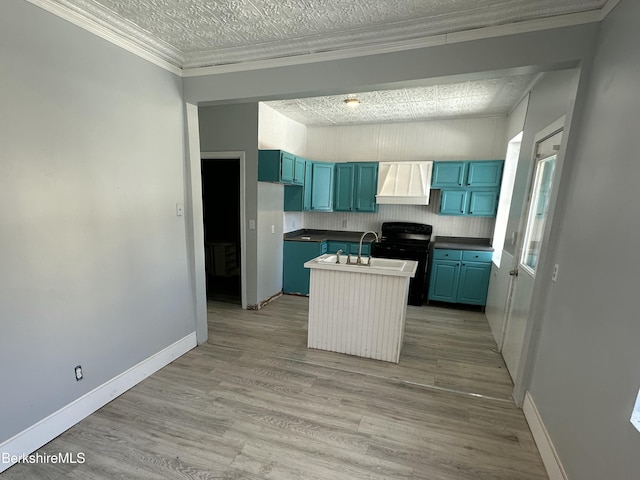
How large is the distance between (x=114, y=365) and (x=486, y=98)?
4.60 meters

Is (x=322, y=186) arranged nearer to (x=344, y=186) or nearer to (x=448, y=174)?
(x=344, y=186)

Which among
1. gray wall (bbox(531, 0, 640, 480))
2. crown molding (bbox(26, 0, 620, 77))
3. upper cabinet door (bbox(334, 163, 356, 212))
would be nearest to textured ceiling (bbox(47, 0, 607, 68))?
crown molding (bbox(26, 0, 620, 77))

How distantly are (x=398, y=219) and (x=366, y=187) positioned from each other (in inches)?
30.8

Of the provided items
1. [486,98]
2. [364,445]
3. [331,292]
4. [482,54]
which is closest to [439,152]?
[486,98]

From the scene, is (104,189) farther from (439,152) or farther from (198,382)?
(439,152)

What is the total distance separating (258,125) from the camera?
11.6ft

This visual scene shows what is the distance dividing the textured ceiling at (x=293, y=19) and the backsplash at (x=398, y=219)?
109 inches

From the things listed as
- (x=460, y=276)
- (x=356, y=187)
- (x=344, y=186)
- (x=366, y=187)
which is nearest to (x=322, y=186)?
(x=344, y=186)

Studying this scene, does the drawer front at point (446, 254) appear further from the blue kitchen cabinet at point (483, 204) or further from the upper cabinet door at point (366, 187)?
the upper cabinet door at point (366, 187)

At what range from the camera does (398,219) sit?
15.6 ft

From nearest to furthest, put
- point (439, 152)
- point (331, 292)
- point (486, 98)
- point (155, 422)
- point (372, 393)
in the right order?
point (155, 422) → point (372, 393) → point (331, 292) → point (486, 98) → point (439, 152)

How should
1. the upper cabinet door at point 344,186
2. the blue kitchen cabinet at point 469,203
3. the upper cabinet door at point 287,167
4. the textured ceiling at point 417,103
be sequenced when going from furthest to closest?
the upper cabinet door at point 344,186 < the blue kitchen cabinet at point 469,203 < the upper cabinet door at point 287,167 < the textured ceiling at point 417,103

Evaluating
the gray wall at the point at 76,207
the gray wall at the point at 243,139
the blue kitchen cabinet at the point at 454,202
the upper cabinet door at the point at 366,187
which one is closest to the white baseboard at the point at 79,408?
the gray wall at the point at 76,207

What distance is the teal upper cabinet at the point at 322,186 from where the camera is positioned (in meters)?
4.57
